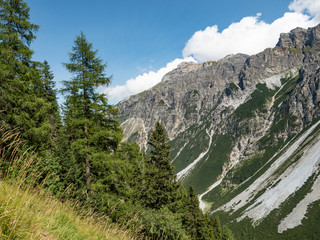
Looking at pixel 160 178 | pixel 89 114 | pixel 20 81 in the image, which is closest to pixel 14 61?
pixel 20 81

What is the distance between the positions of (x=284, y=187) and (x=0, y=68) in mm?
208936

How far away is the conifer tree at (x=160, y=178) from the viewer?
Result: 903 inches

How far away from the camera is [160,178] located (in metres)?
23.6

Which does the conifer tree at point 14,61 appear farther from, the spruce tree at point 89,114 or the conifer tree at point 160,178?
the conifer tree at point 160,178

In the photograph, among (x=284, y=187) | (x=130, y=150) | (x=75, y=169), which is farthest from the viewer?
(x=284, y=187)

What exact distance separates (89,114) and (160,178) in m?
12.1

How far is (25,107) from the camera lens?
591 inches

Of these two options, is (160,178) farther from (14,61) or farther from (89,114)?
(14,61)

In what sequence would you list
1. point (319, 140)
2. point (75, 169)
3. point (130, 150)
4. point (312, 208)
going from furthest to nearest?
1. point (319, 140)
2. point (312, 208)
3. point (130, 150)
4. point (75, 169)

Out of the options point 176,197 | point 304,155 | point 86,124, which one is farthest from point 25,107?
point 304,155

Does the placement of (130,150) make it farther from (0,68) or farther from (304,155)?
(304,155)

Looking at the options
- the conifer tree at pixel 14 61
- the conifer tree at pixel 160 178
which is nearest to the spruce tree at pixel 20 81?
the conifer tree at pixel 14 61

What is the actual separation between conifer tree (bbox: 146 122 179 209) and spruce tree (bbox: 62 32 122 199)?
30.2ft

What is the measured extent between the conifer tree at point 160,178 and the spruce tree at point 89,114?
920 centimetres
